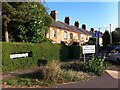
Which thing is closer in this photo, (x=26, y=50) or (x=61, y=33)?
(x=26, y=50)

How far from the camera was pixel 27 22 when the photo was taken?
25328 mm

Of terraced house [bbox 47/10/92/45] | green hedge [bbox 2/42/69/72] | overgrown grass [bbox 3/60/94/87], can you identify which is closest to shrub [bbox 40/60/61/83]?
overgrown grass [bbox 3/60/94/87]

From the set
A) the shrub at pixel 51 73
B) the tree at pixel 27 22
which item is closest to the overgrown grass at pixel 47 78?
the shrub at pixel 51 73

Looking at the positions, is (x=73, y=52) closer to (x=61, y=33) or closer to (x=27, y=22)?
(x=27, y=22)

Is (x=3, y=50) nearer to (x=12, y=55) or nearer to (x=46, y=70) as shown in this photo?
(x=12, y=55)

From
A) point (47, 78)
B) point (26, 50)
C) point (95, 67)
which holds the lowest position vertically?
point (47, 78)

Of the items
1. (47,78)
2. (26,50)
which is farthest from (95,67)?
(26,50)

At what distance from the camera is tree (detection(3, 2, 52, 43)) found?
22078 millimetres

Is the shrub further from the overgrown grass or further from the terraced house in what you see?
the terraced house

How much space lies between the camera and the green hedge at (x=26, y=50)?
17.2 m

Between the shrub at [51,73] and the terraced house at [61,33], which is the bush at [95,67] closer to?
the shrub at [51,73]

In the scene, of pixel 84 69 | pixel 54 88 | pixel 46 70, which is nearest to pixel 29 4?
pixel 84 69

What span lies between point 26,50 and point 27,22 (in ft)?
19.7

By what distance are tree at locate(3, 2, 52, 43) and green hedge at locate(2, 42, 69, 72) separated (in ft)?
8.08
